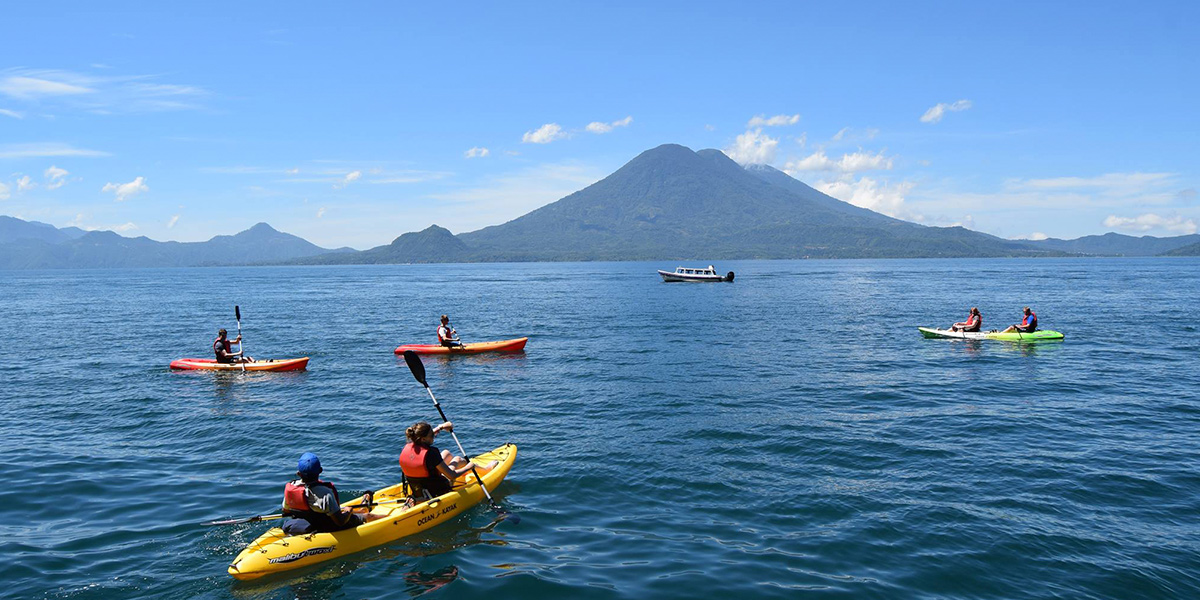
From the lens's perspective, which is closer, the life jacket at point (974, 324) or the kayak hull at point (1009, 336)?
the kayak hull at point (1009, 336)

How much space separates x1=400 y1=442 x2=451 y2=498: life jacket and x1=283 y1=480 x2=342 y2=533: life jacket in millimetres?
1967

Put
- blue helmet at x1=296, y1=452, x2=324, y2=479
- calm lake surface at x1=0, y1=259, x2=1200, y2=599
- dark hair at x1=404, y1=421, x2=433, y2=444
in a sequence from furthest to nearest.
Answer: dark hair at x1=404, y1=421, x2=433, y2=444 < blue helmet at x1=296, y1=452, x2=324, y2=479 < calm lake surface at x1=0, y1=259, x2=1200, y2=599

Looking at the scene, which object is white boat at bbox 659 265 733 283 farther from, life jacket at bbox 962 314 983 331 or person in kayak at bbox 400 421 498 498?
person in kayak at bbox 400 421 498 498

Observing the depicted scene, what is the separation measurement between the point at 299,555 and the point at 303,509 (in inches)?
32.1

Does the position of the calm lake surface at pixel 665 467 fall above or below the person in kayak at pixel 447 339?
below

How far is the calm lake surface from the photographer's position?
12711 millimetres

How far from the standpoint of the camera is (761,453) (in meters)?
19.9

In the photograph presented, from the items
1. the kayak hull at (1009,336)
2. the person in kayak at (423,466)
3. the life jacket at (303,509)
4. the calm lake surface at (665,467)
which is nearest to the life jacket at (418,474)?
the person in kayak at (423,466)

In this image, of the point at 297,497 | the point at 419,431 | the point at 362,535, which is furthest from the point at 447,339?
the point at 297,497

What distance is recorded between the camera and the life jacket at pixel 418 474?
15047 mm

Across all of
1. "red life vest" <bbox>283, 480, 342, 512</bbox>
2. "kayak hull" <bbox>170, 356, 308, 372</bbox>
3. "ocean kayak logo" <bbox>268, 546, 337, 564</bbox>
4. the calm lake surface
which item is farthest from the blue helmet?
"kayak hull" <bbox>170, 356, 308, 372</bbox>

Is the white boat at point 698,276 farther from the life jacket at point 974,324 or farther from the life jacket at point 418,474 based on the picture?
the life jacket at point 418,474

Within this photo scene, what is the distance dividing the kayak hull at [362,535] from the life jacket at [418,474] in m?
0.28

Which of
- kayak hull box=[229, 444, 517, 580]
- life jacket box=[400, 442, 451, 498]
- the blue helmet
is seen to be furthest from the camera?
life jacket box=[400, 442, 451, 498]
